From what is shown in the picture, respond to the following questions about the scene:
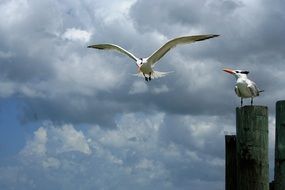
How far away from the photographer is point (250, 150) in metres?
9.88

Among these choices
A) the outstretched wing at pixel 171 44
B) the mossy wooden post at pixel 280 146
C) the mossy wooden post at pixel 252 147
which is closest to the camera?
the mossy wooden post at pixel 252 147

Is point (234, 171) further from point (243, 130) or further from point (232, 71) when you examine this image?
point (232, 71)

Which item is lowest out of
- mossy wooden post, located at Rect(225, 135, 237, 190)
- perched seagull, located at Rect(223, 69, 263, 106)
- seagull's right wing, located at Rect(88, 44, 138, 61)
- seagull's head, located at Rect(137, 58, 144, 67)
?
mossy wooden post, located at Rect(225, 135, 237, 190)

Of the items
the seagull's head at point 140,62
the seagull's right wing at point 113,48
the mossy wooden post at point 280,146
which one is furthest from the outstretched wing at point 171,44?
the mossy wooden post at point 280,146

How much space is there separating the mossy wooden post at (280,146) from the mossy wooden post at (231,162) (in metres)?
0.74

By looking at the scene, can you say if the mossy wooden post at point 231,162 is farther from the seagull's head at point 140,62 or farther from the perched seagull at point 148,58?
the seagull's head at point 140,62

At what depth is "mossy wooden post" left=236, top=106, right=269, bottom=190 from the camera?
32.4 feet

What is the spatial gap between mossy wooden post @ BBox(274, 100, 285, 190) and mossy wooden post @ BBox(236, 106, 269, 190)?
0.95 feet

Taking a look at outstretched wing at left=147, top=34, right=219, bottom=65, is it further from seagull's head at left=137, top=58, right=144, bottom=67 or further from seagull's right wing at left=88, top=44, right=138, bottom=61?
seagull's right wing at left=88, top=44, right=138, bottom=61

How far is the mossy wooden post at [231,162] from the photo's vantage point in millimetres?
10422

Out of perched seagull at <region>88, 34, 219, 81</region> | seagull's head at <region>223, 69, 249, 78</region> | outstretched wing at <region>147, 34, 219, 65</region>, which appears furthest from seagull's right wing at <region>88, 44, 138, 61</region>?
seagull's head at <region>223, 69, 249, 78</region>

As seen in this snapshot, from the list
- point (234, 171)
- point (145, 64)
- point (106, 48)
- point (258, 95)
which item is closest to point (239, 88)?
point (258, 95)

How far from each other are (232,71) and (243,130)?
9568mm

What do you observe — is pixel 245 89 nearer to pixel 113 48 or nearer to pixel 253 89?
pixel 253 89
